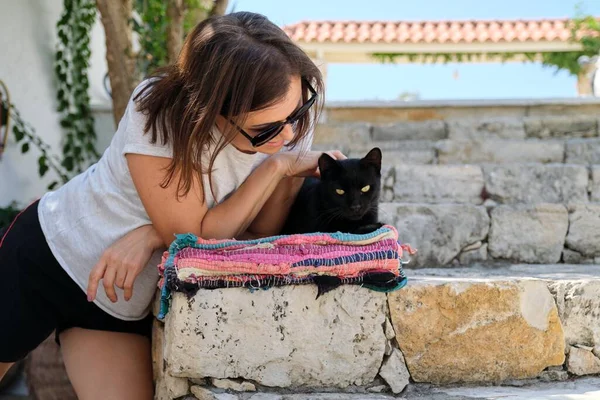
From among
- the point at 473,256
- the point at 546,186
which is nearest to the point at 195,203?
the point at 473,256

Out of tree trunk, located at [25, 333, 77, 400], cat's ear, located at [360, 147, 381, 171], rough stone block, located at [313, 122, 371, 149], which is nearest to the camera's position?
cat's ear, located at [360, 147, 381, 171]

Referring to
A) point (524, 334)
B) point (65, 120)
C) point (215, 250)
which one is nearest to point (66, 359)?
point (215, 250)

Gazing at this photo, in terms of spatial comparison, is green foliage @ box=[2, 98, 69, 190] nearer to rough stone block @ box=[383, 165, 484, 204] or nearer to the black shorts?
rough stone block @ box=[383, 165, 484, 204]

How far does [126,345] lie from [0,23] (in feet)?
10.8

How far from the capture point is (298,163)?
182 cm

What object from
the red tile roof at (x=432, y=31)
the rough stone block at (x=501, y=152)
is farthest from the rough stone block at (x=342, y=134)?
the red tile roof at (x=432, y=31)

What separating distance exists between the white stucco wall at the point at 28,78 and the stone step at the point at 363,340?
10.4 feet

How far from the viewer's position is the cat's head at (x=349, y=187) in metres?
2.24

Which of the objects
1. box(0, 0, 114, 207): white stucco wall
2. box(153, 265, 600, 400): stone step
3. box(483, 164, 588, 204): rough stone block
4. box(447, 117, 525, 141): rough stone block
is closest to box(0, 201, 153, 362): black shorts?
box(153, 265, 600, 400): stone step

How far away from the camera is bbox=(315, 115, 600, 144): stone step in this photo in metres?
4.37

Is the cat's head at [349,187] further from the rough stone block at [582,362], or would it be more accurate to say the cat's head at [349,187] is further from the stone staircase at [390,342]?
the rough stone block at [582,362]

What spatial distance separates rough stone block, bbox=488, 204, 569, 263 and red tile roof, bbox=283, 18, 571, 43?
5321 millimetres

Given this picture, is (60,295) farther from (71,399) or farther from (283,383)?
(71,399)

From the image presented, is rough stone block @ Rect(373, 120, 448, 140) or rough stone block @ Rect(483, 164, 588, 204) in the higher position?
rough stone block @ Rect(373, 120, 448, 140)
